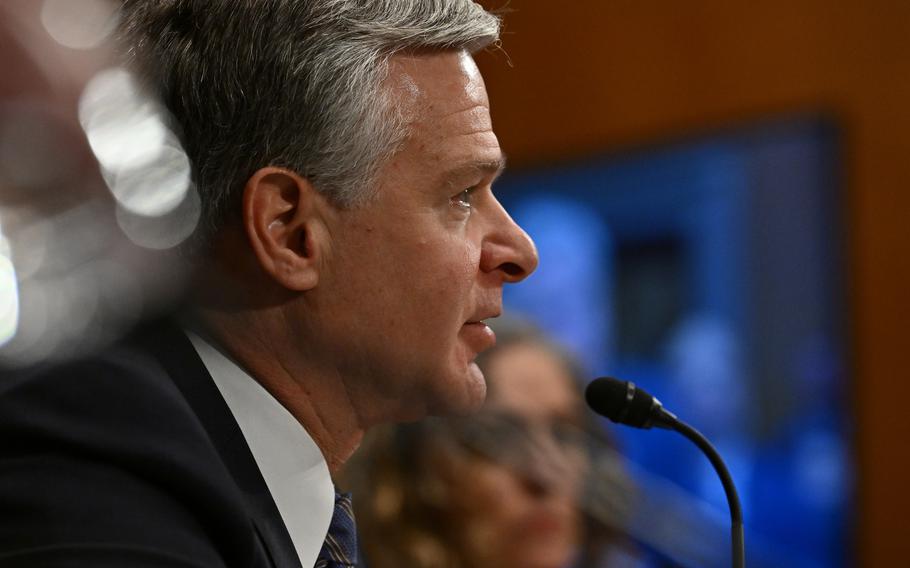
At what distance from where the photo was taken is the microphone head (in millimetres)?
1193

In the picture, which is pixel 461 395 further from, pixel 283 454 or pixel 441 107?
pixel 441 107

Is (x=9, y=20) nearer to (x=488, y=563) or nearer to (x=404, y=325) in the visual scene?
(x=404, y=325)

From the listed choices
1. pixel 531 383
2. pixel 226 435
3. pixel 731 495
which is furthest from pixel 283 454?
pixel 531 383

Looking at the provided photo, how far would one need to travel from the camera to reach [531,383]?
8.68ft

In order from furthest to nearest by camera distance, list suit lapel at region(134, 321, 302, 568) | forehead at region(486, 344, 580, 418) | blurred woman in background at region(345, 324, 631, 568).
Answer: forehead at region(486, 344, 580, 418) → blurred woman in background at region(345, 324, 631, 568) → suit lapel at region(134, 321, 302, 568)

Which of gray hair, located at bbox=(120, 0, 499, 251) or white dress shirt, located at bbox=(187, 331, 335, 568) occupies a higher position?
gray hair, located at bbox=(120, 0, 499, 251)

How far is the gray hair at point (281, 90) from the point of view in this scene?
3.83 ft

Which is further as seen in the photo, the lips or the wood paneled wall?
the wood paneled wall

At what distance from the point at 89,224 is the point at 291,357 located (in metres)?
0.29

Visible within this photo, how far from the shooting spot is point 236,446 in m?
1.07

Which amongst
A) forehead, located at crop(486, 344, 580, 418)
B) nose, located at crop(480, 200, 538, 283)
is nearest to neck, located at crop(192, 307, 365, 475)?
nose, located at crop(480, 200, 538, 283)

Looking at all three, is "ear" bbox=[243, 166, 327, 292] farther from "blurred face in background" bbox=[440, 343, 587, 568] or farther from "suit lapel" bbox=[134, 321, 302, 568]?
"blurred face in background" bbox=[440, 343, 587, 568]

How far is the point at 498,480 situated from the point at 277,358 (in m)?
1.38

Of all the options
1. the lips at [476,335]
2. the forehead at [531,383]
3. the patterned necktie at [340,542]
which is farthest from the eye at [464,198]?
the forehead at [531,383]
